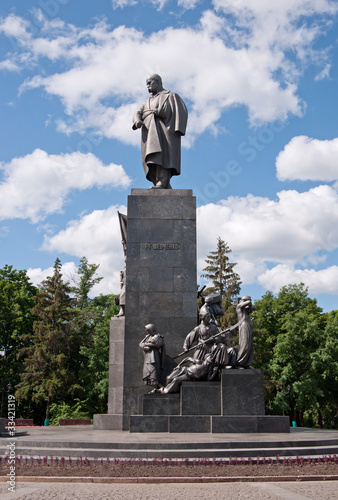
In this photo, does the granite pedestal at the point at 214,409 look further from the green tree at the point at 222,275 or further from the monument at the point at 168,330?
the green tree at the point at 222,275

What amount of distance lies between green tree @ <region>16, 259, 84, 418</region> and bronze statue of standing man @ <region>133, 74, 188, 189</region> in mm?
24110

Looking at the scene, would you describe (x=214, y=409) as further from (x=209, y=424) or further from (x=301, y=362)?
(x=301, y=362)

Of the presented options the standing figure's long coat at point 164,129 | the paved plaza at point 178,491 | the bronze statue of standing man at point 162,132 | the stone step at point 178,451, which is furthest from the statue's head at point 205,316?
the paved plaza at point 178,491

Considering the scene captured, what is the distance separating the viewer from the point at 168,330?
16.1 metres

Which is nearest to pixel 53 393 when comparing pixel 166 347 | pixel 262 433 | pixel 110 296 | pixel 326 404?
pixel 110 296

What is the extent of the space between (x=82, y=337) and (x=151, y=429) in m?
30.2

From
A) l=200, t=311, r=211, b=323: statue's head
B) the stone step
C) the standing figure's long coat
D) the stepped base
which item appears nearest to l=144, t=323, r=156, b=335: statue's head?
l=200, t=311, r=211, b=323: statue's head

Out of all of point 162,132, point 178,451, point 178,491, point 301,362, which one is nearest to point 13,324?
point 301,362

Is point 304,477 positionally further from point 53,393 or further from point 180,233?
point 53,393

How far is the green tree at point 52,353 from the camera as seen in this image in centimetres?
3838

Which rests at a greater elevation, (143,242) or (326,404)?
(143,242)

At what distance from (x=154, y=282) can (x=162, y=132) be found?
5.36 metres

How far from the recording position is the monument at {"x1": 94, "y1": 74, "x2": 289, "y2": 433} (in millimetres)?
13562

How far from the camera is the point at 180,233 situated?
16.9 m
